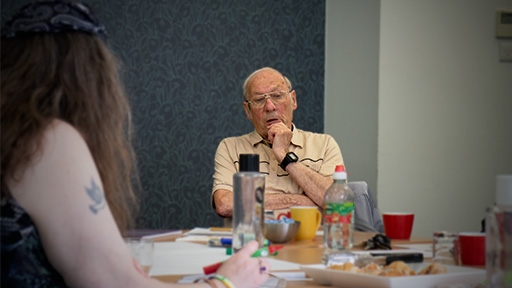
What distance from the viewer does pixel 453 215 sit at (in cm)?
373

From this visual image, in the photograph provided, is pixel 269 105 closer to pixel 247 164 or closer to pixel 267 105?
pixel 267 105

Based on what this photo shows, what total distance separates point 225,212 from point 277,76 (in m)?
0.80

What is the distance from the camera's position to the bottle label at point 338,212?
156 cm

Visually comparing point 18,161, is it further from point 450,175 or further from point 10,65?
point 450,175

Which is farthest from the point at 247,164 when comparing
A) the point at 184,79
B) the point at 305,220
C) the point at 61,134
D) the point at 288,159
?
the point at 184,79

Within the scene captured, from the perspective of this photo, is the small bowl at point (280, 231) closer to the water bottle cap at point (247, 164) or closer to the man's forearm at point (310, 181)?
the water bottle cap at point (247, 164)

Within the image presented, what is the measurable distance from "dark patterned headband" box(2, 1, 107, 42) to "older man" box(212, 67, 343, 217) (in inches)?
64.9

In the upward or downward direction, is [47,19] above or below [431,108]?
above

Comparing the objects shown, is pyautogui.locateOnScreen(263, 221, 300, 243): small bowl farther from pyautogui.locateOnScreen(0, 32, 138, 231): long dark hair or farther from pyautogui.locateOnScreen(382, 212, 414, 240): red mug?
pyautogui.locateOnScreen(0, 32, 138, 231): long dark hair

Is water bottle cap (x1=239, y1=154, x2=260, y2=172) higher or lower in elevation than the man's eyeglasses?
lower

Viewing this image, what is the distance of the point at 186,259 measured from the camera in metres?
1.51

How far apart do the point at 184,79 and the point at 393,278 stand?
3.25 metres

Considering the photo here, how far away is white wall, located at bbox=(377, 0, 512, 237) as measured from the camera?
11.8ft

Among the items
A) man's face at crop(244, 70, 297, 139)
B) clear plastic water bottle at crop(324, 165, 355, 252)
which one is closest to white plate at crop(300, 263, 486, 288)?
clear plastic water bottle at crop(324, 165, 355, 252)
